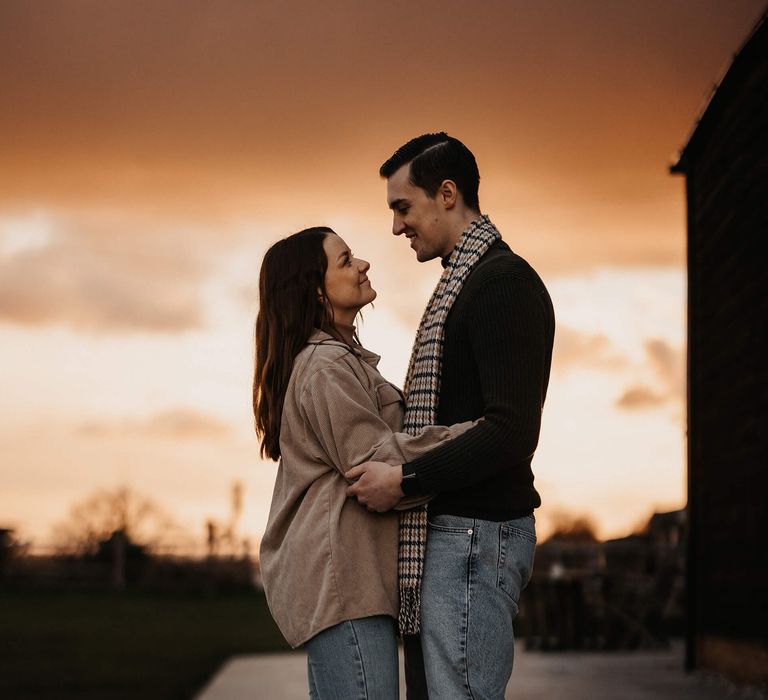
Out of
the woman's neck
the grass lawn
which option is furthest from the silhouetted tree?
the woman's neck

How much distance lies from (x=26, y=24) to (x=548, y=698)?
661cm

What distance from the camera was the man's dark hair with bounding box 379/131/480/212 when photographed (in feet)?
9.48

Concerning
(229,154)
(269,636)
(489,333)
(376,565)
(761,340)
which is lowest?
(269,636)

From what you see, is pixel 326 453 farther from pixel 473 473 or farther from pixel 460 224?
pixel 460 224

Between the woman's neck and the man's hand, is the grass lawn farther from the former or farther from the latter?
the man's hand

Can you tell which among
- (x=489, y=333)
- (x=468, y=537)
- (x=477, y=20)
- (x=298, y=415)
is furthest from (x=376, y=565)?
(x=477, y=20)

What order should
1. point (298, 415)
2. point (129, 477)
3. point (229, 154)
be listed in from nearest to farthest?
point (298, 415)
point (229, 154)
point (129, 477)

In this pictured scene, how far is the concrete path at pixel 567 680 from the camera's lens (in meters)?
8.09

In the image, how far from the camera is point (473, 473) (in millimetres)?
2578

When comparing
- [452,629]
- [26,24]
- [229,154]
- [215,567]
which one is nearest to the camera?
[452,629]

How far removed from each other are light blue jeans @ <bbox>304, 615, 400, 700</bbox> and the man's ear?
0.94 meters

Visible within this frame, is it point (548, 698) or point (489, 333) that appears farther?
point (548, 698)

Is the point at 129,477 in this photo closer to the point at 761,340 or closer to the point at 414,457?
the point at 761,340

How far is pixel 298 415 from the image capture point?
9.11ft
